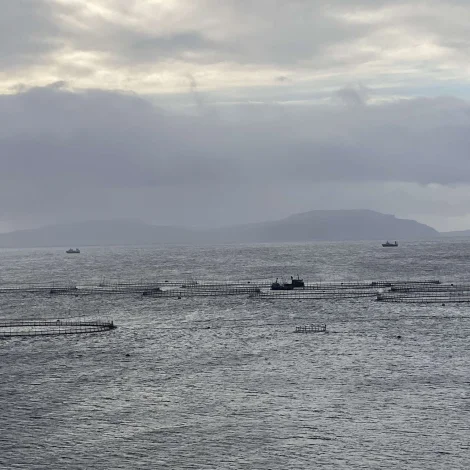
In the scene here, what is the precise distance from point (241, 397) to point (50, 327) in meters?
66.4

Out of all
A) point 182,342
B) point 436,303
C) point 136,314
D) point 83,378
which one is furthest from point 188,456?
point 436,303

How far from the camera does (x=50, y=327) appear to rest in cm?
14438

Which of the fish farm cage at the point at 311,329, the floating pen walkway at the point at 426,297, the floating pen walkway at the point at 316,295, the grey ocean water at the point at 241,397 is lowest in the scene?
the grey ocean water at the point at 241,397

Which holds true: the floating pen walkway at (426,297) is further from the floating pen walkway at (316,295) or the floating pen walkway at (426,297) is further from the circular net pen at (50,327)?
the circular net pen at (50,327)

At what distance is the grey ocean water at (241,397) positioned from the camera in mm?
70125

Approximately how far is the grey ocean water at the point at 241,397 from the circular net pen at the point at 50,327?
14.5 feet

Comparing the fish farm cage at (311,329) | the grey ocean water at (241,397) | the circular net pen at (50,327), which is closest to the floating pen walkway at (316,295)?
the grey ocean water at (241,397)

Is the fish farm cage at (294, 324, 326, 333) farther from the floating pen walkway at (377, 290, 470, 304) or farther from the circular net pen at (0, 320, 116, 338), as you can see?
the floating pen walkway at (377, 290, 470, 304)

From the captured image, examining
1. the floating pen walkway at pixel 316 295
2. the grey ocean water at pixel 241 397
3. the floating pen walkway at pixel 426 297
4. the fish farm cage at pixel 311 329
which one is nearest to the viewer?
the grey ocean water at pixel 241 397

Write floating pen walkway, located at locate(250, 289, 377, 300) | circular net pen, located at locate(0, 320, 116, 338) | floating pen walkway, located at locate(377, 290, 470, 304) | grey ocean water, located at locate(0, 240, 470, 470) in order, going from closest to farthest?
grey ocean water, located at locate(0, 240, 470, 470) → circular net pen, located at locate(0, 320, 116, 338) → floating pen walkway, located at locate(377, 290, 470, 304) → floating pen walkway, located at locate(250, 289, 377, 300)

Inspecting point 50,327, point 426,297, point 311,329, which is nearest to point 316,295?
point 426,297

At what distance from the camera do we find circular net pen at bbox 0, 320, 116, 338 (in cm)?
13638

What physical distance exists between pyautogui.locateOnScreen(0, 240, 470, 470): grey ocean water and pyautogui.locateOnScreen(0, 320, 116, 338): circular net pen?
4.42 meters

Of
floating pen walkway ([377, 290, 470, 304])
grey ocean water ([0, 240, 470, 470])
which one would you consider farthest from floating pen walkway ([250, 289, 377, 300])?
grey ocean water ([0, 240, 470, 470])
